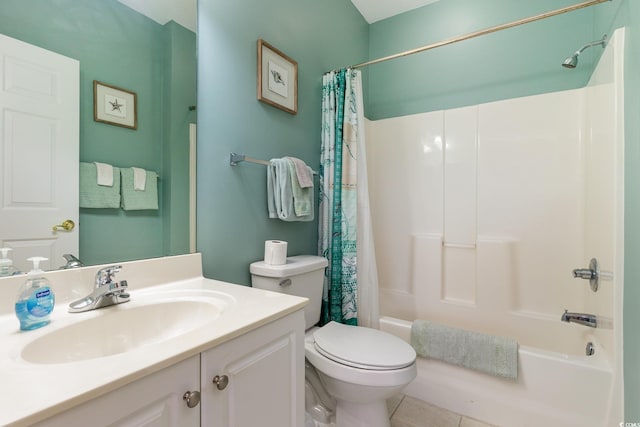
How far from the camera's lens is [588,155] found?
5.47 feet

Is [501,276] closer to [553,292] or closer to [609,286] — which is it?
[553,292]

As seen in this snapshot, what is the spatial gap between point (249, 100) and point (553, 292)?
2095mm

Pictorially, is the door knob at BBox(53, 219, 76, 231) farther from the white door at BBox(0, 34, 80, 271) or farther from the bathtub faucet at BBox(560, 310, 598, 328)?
the bathtub faucet at BBox(560, 310, 598, 328)

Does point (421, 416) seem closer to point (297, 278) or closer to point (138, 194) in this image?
point (297, 278)

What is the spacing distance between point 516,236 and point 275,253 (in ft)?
5.13

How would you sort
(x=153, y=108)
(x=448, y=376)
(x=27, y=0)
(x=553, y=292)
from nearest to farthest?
(x=27, y=0), (x=153, y=108), (x=448, y=376), (x=553, y=292)

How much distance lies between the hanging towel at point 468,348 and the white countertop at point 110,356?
3.44 ft

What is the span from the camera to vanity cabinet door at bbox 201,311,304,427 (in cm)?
65

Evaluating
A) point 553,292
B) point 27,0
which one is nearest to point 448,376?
point 553,292

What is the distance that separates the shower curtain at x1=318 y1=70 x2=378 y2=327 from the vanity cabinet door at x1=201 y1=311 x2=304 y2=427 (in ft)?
2.72

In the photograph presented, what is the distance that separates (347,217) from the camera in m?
1.71

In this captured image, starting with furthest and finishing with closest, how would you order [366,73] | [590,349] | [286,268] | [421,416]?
[366,73], [421,416], [590,349], [286,268]

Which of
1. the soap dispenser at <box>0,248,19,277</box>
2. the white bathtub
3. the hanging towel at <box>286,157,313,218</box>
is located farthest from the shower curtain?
the soap dispenser at <box>0,248,19,277</box>

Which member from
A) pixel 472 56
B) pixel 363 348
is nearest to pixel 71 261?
pixel 363 348
